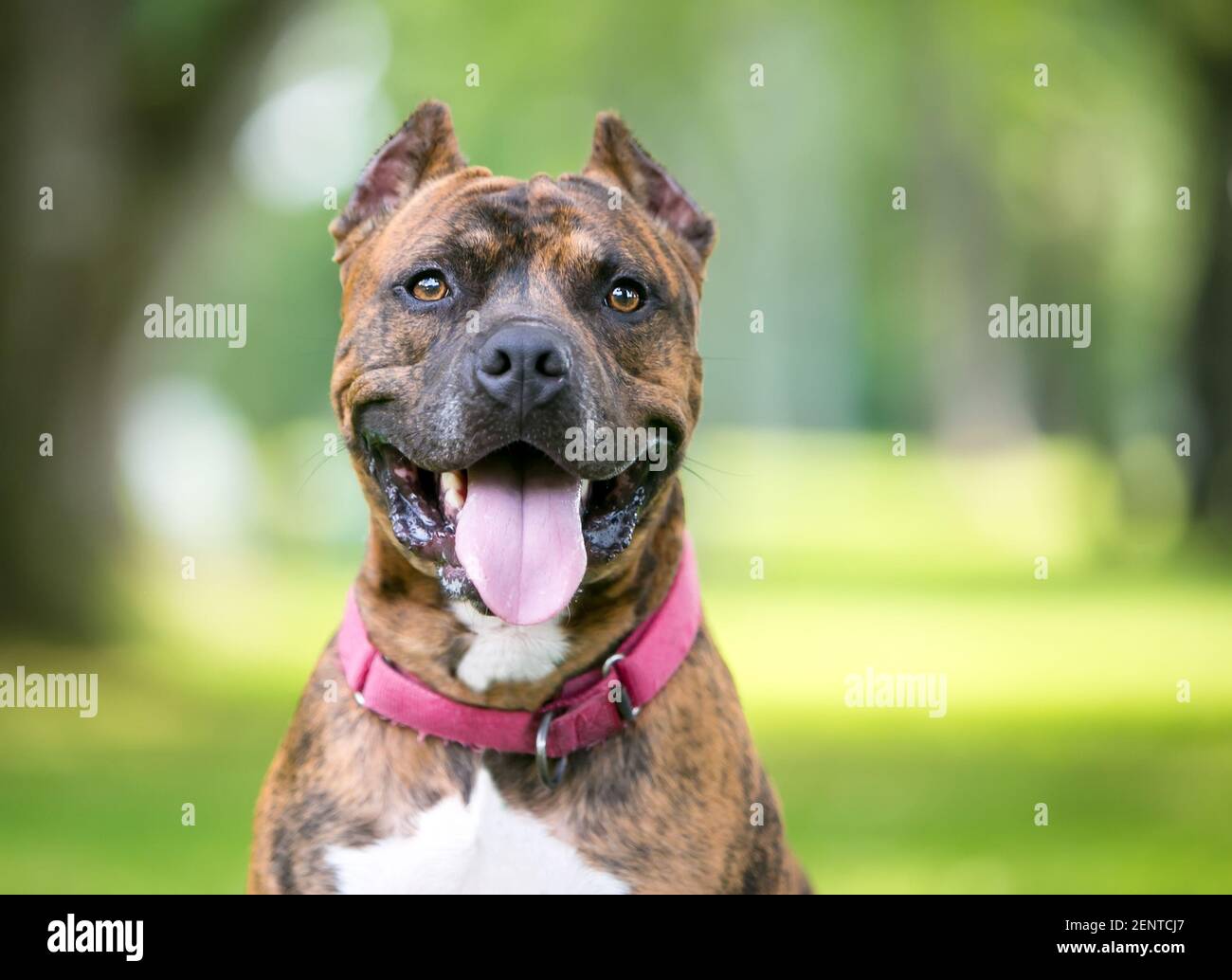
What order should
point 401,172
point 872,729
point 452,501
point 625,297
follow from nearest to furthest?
point 452,501 < point 625,297 < point 401,172 < point 872,729

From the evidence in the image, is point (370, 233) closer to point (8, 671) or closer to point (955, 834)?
point (955, 834)

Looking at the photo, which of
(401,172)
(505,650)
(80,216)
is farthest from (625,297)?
(80,216)

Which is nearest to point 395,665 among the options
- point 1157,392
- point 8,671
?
point 8,671

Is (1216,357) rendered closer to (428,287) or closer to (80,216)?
(80,216)

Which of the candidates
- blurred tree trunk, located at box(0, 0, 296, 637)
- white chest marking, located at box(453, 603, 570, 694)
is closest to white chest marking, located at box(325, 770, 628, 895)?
white chest marking, located at box(453, 603, 570, 694)

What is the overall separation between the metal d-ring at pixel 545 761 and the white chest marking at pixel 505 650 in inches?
Answer: 5.1

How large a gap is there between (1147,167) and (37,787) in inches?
675

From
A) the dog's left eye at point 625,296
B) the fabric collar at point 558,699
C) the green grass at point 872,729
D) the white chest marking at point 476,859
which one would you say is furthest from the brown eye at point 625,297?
the green grass at point 872,729

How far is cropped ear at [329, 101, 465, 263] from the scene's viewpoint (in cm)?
386

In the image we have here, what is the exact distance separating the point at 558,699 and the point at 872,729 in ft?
18.7

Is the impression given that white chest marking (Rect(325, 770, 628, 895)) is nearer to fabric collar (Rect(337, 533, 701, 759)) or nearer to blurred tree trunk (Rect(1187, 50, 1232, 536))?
fabric collar (Rect(337, 533, 701, 759))

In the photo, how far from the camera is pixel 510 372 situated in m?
3.18

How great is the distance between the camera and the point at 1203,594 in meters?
13.8

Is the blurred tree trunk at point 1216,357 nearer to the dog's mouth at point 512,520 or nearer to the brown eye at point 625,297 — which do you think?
the brown eye at point 625,297
